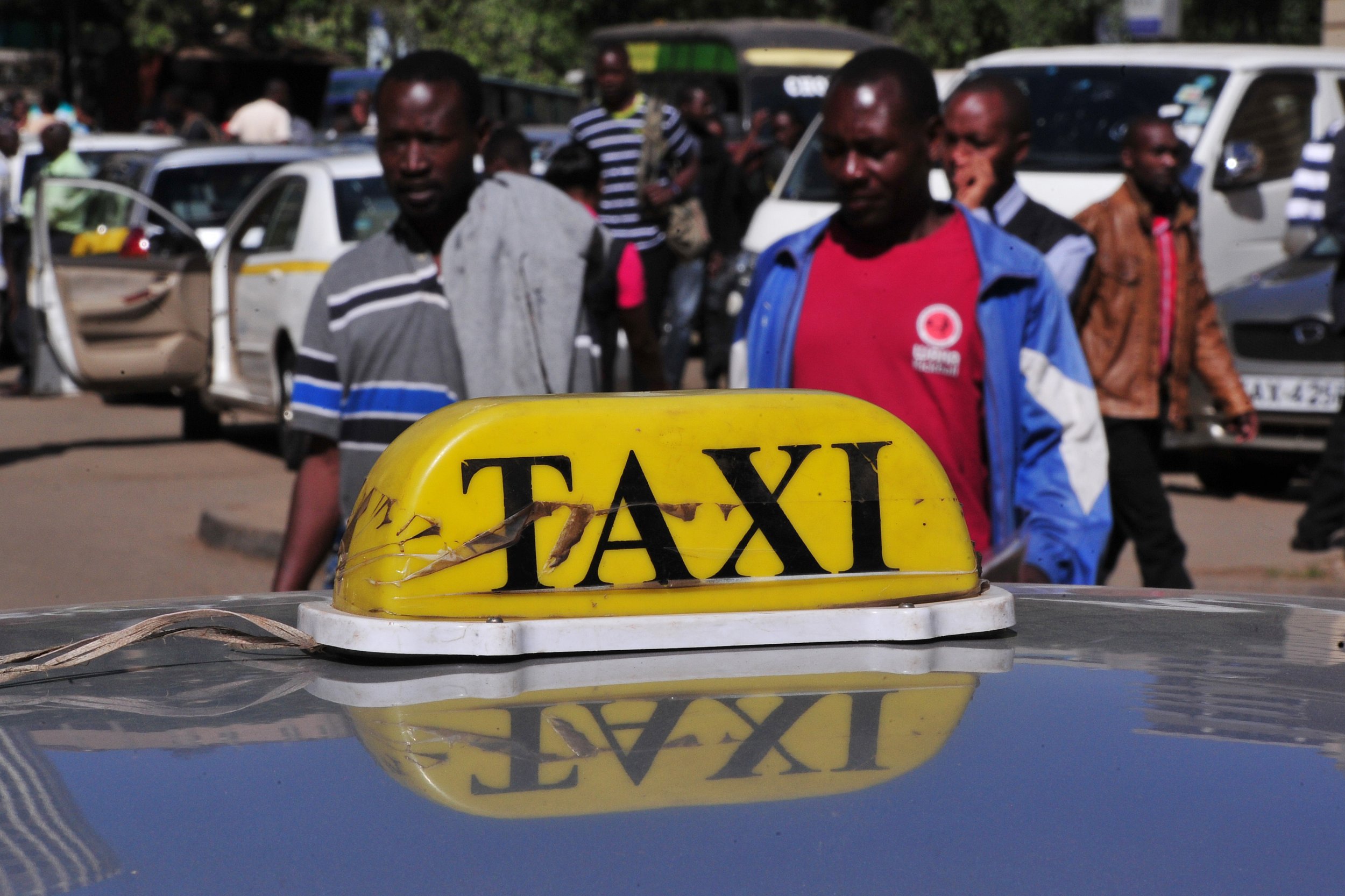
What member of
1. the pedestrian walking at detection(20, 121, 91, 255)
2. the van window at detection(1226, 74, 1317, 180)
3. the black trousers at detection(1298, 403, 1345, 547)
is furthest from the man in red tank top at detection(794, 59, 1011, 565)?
the pedestrian walking at detection(20, 121, 91, 255)

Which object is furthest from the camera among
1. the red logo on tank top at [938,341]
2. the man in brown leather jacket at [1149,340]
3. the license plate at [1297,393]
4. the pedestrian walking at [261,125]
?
the pedestrian walking at [261,125]

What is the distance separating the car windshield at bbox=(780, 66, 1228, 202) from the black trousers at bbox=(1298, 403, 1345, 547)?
8.74 ft

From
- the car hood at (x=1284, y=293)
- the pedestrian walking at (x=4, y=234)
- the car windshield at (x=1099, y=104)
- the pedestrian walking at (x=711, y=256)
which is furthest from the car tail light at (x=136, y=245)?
the car hood at (x=1284, y=293)

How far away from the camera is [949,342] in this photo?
3158 millimetres

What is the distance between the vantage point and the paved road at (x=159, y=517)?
7.29 metres

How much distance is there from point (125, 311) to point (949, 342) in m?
7.25

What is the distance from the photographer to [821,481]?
1823 mm

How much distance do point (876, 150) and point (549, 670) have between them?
192 centimetres

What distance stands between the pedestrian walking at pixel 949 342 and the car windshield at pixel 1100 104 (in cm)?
665

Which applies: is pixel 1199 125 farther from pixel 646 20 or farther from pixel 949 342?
pixel 646 20

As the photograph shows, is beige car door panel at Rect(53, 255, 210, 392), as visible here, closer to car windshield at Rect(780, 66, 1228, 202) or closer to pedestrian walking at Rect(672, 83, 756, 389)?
pedestrian walking at Rect(672, 83, 756, 389)

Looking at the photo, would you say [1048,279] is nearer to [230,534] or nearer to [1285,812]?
[1285,812]

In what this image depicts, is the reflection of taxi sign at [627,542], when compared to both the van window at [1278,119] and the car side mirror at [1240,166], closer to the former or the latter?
the car side mirror at [1240,166]

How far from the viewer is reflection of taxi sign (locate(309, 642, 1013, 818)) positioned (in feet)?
4.29
